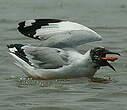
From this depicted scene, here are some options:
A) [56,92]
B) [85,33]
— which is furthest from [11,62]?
[56,92]

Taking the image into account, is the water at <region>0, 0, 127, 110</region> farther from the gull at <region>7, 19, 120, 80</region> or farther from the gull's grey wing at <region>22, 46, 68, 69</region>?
the gull's grey wing at <region>22, 46, 68, 69</region>

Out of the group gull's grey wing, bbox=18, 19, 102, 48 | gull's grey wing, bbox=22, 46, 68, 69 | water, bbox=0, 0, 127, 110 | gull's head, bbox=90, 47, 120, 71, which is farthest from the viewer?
gull's grey wing, bbox=18, 19, 102, 48

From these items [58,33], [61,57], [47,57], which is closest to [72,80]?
[61,57]

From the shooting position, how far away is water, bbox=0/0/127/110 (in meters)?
8.38

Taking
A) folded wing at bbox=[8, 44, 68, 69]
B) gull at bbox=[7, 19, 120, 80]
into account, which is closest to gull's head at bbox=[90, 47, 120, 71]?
gull at bbox=[7, 19, 120, 80]

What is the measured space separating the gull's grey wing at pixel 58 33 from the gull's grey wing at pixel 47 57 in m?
0.29

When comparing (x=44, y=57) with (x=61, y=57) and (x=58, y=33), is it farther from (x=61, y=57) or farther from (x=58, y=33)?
(x=58, y=33)

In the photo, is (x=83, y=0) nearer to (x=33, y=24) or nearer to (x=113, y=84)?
(x=33, y=24)

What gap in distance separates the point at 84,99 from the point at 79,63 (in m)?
1.38

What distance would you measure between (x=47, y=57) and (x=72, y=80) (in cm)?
57

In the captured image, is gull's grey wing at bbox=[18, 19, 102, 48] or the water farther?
gull's grey wing at bbox=[18, 19, 102, 48]

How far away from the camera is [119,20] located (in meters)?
16.1

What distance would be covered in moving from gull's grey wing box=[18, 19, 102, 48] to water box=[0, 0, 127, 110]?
0.69 meters

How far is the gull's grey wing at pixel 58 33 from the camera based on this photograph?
10188 millimetres
